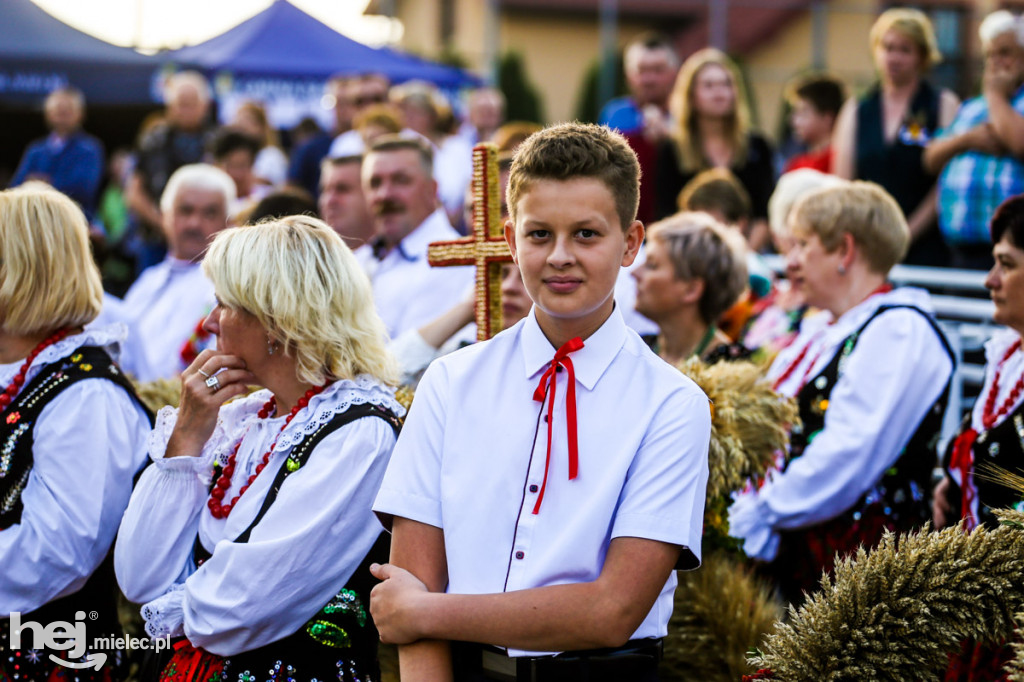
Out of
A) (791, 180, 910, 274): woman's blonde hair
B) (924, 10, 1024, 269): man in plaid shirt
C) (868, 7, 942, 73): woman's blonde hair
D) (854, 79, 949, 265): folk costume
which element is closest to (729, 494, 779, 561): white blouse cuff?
(791, 180, 910, 274): woman's blonde hair

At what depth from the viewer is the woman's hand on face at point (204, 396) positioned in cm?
297

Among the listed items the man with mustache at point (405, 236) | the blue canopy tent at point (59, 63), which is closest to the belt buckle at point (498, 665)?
the man with mustache at point (405, 236)

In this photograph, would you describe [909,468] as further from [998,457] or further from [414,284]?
[414,284]

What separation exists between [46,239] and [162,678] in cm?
135

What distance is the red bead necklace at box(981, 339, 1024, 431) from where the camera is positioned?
3.46 metres

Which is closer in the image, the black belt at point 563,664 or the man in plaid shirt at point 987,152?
the black belt at point 563,664

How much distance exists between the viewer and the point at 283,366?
2998mm

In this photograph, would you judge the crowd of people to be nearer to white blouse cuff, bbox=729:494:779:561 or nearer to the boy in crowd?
white blouse cuff, bbox=729:494:779:561

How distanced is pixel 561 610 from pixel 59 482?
1.67 m

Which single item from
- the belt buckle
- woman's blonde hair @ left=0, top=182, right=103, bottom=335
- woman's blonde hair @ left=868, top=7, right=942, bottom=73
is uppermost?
woman's blonde hair @ left=868, top=7, right=942, bottom=73

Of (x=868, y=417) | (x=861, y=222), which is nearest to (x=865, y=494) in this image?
(x=868, y=417)

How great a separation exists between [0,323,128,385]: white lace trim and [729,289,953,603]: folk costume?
2.29m

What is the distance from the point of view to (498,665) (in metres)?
2.38

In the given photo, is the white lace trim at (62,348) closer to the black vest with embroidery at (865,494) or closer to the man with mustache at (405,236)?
the man with mustache at (405,236)
